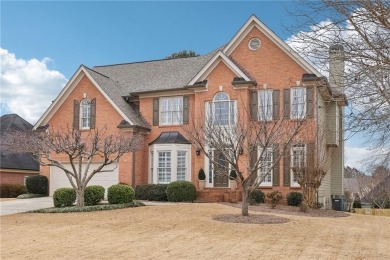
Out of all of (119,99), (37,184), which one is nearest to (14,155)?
(37,184)

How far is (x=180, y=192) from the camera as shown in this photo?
26.3 meters

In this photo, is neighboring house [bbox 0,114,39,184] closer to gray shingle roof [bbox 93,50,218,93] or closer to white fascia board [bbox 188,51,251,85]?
gray shingle roof [bbox 93,50,218,93]

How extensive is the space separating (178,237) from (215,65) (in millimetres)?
16525

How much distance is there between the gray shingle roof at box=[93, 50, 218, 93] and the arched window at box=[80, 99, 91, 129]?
8.31ft

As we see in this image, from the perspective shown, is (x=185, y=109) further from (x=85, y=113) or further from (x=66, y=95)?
(x=66, y=95)

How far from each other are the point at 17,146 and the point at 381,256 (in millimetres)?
16263

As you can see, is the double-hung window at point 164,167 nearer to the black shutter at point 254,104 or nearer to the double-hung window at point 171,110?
the double-hung window at point 171,110

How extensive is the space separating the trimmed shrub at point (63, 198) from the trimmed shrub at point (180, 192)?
20.6ft

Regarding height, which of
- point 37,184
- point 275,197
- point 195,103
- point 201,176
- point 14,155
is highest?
point 195,103

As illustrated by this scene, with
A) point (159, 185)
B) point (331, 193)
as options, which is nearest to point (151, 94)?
point (159, 185)

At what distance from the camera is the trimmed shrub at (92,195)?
74.0ft

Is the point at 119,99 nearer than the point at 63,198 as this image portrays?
No

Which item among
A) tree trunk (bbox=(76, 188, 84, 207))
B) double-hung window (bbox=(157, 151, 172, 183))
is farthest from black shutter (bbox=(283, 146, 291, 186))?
tree trunk (bbox=(76, 188, 84, 207))

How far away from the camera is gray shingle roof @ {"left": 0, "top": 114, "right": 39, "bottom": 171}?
37.4 metres
